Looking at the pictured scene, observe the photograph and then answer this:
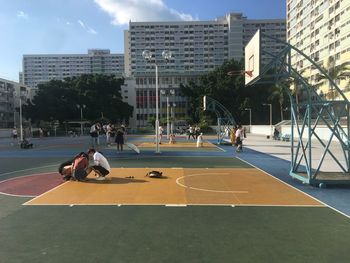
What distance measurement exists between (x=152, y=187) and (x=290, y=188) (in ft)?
12.8

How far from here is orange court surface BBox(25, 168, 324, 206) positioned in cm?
1074

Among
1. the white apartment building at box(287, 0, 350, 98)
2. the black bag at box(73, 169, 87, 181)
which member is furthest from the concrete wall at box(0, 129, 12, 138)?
the black bag at box(73, 169, 87, 181)

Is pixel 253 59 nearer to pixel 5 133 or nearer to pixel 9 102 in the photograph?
pixel 5 133

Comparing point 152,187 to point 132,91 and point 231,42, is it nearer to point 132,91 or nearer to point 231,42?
point 132,91

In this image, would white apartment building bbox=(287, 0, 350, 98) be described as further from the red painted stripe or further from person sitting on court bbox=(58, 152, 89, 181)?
person sitting on court bbox=(58, 152, 89, 181)

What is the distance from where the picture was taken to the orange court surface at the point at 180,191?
10742mm

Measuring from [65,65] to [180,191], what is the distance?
190 m

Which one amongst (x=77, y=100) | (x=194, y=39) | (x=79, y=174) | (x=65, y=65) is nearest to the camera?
(x=79, y=174)

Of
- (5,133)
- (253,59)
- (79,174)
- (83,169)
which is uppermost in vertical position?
(253,59)

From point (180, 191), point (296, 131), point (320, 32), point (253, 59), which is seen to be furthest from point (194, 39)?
point (180, 191)

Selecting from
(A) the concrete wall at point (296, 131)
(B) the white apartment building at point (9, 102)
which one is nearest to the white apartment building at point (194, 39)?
(B) the white apartment building at point (9, 102)

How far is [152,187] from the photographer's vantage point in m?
13.0

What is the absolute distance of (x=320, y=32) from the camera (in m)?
96.4

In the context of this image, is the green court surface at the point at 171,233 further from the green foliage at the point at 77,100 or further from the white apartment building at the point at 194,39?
the white apartment building at the point at 194,39
